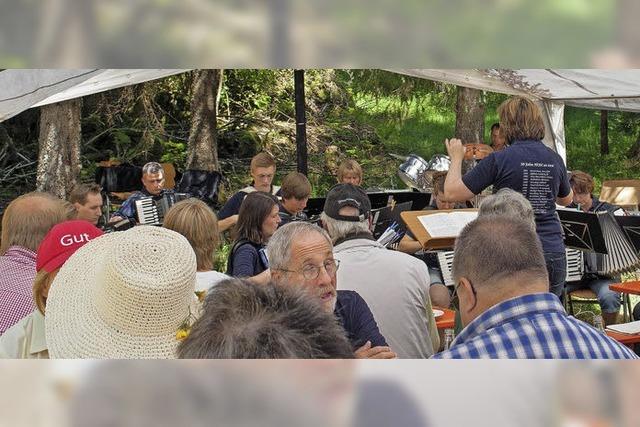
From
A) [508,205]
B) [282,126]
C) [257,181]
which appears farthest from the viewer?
[282,126]

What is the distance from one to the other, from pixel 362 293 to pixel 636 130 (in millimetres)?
17251

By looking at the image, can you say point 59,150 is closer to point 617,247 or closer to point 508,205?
point 617,247

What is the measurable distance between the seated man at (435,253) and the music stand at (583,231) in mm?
890

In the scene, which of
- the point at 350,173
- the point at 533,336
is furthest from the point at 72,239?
the point at 350,173

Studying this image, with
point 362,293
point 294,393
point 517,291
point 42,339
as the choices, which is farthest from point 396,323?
point 294,393

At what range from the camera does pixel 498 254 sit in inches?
92.0

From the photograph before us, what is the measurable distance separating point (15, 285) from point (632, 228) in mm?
4798

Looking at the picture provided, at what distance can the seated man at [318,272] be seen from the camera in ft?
10.2

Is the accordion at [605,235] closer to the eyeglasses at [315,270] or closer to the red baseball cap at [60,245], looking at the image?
the eyeglasses at [315,270]

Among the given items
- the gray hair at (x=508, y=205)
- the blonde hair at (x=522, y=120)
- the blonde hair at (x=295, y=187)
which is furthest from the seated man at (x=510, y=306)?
the blonde hair at (x=295, y=187)

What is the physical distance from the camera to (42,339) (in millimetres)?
2336

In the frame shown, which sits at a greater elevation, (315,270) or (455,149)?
(455,149)

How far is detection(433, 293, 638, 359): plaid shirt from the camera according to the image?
6.28ft
